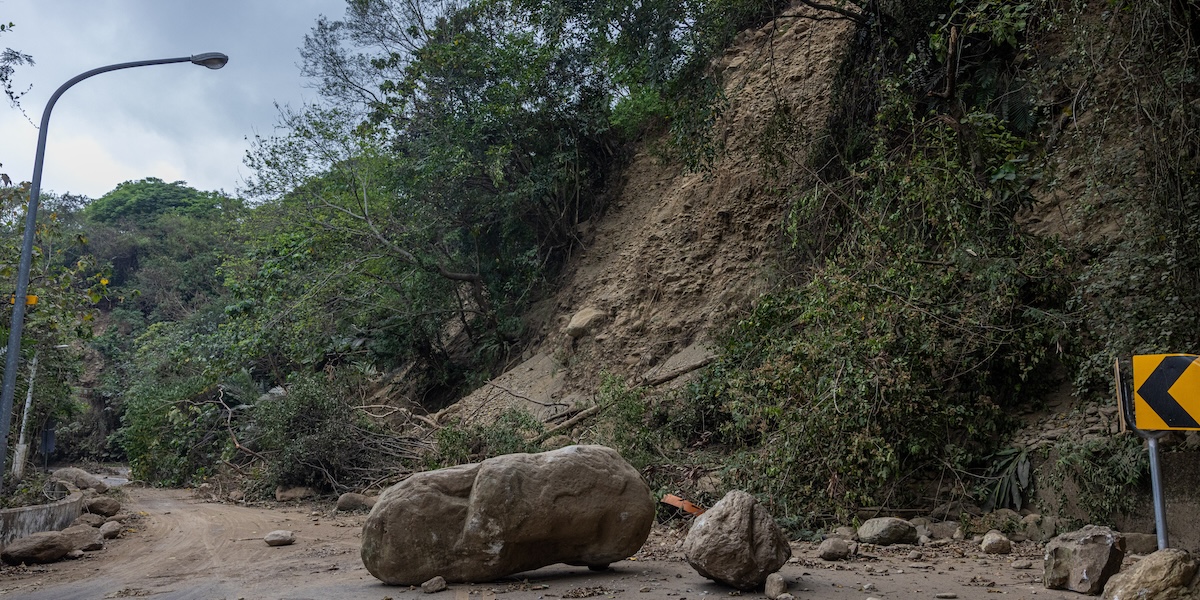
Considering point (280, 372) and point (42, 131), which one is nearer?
point (42, 131)

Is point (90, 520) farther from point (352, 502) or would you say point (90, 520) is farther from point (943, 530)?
point (943, 530)

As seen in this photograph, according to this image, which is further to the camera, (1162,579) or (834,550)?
(834,550)

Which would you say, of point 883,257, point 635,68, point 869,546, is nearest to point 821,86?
point 635,68

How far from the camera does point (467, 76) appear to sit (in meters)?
19.7

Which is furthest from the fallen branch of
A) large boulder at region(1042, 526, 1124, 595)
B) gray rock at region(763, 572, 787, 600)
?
large boulder at region(1042, 526, 1124, 595)

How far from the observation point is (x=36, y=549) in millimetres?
9016

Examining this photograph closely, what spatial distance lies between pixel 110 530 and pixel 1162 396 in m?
12.0

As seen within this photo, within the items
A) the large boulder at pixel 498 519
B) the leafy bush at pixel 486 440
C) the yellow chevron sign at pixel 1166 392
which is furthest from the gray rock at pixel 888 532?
the leafy bush at pixel 486 440

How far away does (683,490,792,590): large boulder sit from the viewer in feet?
21.0

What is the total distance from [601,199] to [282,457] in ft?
30.7

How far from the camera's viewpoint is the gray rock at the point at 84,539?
952 centimetres

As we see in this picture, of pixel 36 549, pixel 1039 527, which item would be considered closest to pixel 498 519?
pixel 1039 527

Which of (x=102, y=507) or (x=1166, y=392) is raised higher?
(x=1166, y=392)

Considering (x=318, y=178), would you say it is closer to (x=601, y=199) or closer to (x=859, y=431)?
(x=601, y=199)
